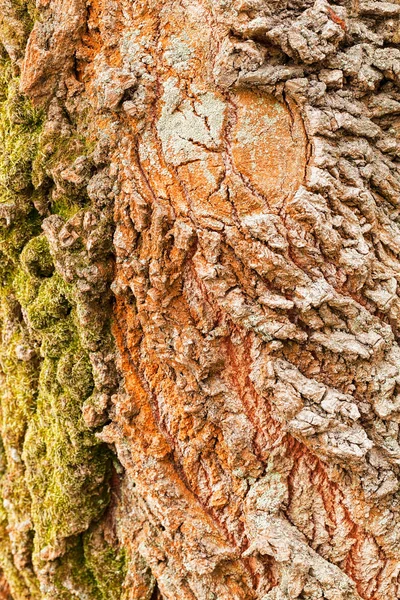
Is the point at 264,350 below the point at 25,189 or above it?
below

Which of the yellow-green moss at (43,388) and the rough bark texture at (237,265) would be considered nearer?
the rough bark texture at (237,265)

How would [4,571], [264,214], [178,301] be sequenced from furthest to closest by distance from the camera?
[4,571] → [178,301] → [264,214]

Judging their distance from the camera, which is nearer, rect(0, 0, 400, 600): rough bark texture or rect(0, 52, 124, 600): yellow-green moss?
rect(0, 0, 400, 600): rough bark texture

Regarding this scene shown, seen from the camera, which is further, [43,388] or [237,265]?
[43,388]

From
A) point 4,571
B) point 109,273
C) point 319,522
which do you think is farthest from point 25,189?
point 4,571

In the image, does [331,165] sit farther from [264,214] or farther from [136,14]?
[136,14]

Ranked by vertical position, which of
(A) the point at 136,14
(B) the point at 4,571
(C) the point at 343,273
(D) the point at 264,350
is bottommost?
(B) the point at 4,571

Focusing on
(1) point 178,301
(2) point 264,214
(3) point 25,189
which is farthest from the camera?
(3) point 25,189

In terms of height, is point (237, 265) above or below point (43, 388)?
above
